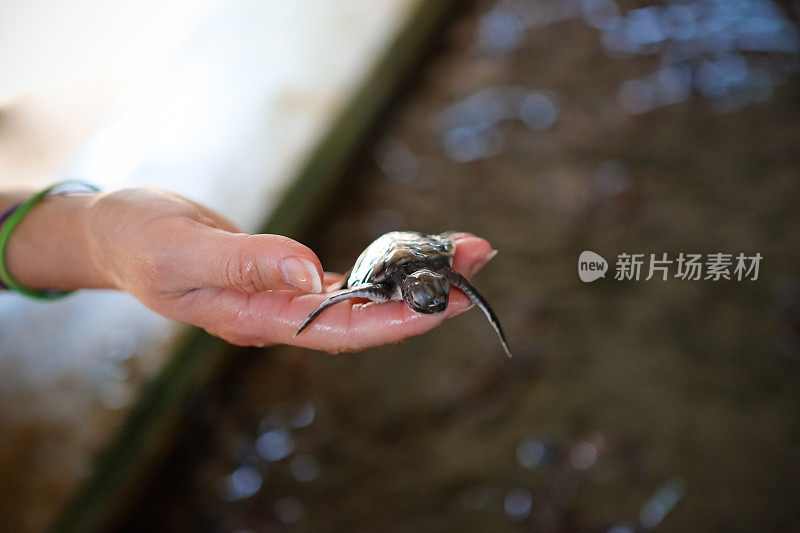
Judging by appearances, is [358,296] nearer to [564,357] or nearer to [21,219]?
[21,219]

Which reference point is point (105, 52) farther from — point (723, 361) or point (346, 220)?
point (723, 361)

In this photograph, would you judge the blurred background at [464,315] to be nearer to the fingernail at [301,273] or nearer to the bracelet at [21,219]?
the bracelet at [21,219]

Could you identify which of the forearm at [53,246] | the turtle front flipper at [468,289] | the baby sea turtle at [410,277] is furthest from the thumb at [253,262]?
the forearm at [53,246]

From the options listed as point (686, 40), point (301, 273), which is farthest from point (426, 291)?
point (686, 40)

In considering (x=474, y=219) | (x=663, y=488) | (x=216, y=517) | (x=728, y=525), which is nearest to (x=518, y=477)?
(x=663, y=488)

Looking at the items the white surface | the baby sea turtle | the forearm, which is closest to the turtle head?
the baby sea turtle

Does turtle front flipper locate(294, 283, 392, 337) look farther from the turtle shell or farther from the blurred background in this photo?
the blurred background
